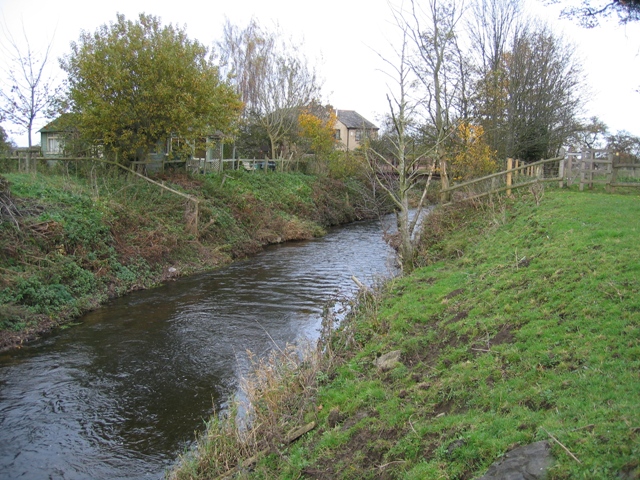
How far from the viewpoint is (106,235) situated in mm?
19953

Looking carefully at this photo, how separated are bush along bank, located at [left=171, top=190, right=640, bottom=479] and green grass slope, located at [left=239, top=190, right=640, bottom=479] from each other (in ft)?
0.07

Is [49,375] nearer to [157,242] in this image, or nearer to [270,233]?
[157,242]

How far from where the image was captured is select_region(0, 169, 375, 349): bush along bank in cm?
1529

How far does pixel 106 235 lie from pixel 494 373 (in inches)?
657

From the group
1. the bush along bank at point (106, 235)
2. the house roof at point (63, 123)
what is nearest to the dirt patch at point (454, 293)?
the bush along bank at point (106, 235)

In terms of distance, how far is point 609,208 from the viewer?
48.6ft

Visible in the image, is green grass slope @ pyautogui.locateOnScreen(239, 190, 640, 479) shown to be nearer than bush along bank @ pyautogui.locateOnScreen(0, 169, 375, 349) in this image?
Yes

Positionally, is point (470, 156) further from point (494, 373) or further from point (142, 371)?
point (494, 373)

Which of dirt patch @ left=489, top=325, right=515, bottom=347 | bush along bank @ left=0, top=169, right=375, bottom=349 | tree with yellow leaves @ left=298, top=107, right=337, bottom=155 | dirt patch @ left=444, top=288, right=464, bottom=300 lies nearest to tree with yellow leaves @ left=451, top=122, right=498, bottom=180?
bush along bank @ left=0, top=169, right=375, bottom=349

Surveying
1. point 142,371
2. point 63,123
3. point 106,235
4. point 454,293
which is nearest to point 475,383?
point 454,293

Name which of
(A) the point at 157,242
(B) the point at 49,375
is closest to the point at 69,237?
(A) the point at 157,242

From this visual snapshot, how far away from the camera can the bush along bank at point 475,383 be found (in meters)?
5.48

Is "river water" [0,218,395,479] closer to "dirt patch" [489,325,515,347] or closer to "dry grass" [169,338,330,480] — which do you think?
"dry grass" [169,338,330,480]

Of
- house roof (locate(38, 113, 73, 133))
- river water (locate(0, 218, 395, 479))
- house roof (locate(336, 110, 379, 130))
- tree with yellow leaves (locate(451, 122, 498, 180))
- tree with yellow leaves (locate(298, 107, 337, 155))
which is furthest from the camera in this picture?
house roof (locate(336, 110, 379, 130))
